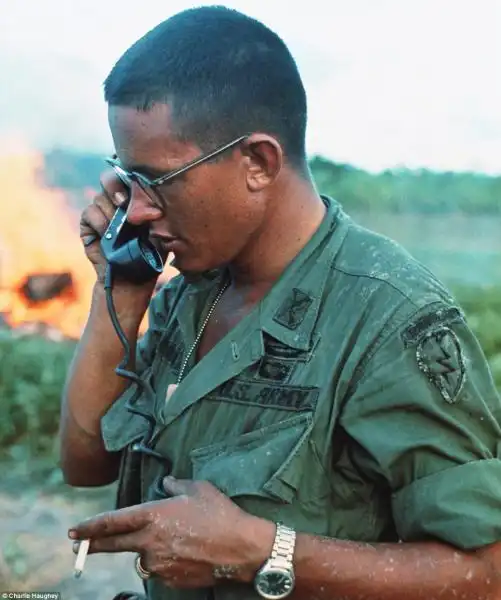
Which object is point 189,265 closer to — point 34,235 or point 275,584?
point 275,584

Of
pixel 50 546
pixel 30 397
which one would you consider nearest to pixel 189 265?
pixel 50 546

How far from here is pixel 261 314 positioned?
1584 millimetres

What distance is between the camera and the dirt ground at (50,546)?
3.43m

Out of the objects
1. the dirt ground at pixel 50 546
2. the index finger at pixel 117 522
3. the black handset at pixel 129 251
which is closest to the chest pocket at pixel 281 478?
the index finger at pixel 117 522

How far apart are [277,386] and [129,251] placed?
1.84 ft

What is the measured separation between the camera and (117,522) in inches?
55.5

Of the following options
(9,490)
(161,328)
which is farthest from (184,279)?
(9,490)

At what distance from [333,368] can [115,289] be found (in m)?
0.73

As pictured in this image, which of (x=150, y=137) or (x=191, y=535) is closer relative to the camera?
(x=191, y=535)

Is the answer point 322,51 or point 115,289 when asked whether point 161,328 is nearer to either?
point 115,289

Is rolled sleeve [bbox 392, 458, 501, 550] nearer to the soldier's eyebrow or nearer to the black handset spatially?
the soldier's eyebrow

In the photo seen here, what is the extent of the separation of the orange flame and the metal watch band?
2.66m

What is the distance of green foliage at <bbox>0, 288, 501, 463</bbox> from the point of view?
13.1ft

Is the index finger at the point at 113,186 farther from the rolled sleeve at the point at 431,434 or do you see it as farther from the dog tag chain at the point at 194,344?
the rolled sleeve at the point at 431,434
